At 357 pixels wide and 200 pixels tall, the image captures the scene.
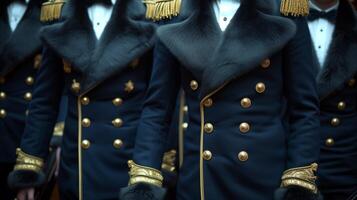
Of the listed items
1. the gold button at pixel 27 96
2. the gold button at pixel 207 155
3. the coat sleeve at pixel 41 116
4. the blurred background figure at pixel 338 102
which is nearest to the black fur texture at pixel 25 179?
the coat sleeve at pixel 41 116

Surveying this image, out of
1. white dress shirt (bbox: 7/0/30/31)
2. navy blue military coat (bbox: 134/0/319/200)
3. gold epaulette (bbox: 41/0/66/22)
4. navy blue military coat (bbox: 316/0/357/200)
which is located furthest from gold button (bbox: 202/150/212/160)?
white dress shirt (bbox: 7/0/30/31)

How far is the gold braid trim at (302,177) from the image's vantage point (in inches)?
71.4

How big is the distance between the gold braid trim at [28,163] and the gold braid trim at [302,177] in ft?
3.40

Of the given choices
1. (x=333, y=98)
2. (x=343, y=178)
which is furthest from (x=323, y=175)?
(x=333, y=98)

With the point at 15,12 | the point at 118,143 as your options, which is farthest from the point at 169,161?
the point at 15,12

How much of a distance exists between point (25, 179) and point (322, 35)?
4.41 ft

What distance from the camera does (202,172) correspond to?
1.96m

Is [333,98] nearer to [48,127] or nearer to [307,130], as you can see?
[307,130]

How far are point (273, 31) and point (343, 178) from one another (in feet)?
2.80

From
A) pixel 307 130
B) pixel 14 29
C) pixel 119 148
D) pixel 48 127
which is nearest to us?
pixel 307 130

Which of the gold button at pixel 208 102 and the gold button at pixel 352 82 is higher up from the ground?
the gold button at pixel 208 102

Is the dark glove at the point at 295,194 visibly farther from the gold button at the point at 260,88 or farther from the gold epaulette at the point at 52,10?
the gold epaulette at the point at 52,10

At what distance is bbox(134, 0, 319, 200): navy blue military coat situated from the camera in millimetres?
1865

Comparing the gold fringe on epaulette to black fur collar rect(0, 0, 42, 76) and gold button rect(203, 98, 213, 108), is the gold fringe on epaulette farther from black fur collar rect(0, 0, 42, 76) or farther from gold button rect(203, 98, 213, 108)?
black fur collar rect(0, 0, 42, 76)
